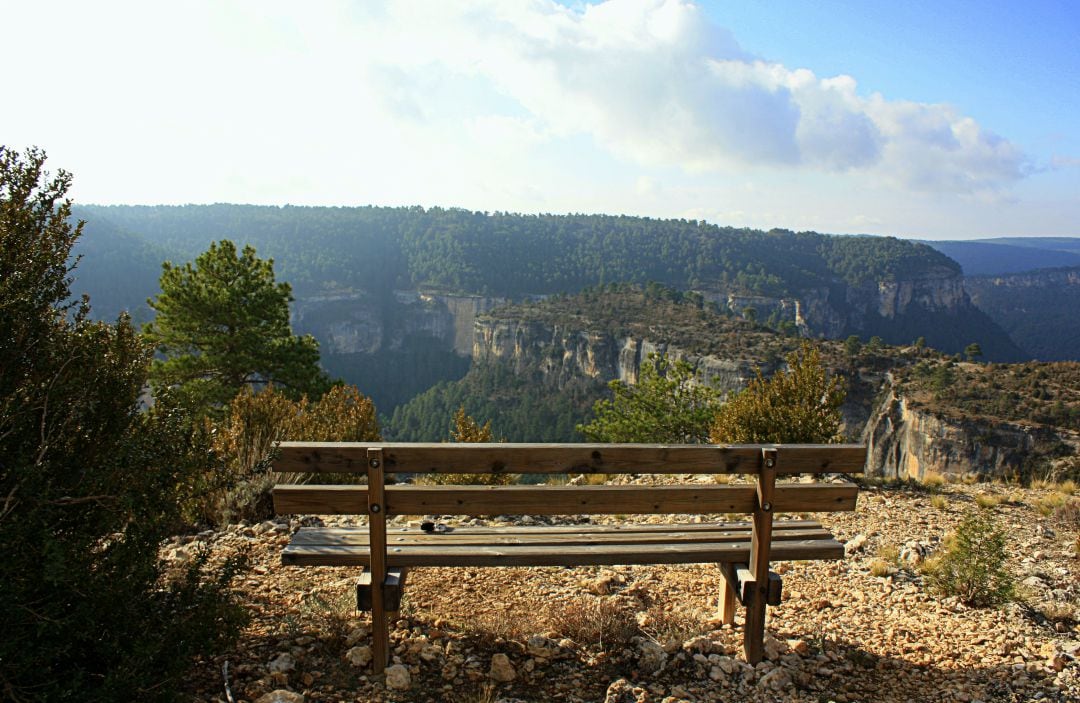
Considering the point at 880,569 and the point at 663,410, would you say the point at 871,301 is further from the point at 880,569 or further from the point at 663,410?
the point at 880,569

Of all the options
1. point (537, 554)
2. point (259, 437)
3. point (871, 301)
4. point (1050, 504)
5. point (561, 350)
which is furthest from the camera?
point (871, 301)

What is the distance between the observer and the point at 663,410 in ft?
57.8

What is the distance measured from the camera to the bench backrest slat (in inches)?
104

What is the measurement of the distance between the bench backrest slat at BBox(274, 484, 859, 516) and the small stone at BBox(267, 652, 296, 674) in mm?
589

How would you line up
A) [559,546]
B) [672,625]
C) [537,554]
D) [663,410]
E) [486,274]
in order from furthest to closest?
[486,274] → [663,410] → [672,625] → [559,546] → [537,554]

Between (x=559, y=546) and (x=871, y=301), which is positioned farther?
(x=871, y=301)

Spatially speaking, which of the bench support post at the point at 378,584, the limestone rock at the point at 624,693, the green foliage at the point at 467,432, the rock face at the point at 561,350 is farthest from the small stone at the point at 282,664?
the rock face at the point at 561,350

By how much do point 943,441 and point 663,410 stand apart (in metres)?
21.9

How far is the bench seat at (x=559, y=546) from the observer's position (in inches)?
108

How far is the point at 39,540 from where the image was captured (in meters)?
1.97

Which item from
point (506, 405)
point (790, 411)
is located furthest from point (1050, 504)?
point (506, 405)

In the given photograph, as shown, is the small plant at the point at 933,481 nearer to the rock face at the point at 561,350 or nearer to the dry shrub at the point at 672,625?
the dry shrub at the point at 672,625

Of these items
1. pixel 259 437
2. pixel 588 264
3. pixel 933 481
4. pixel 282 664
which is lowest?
pixel 933 481

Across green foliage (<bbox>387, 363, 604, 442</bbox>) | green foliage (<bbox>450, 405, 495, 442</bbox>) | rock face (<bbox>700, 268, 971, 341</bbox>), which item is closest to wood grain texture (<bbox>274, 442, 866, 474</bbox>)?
green foliage (<bbox>450, 405, 495, 442</bbox>)
